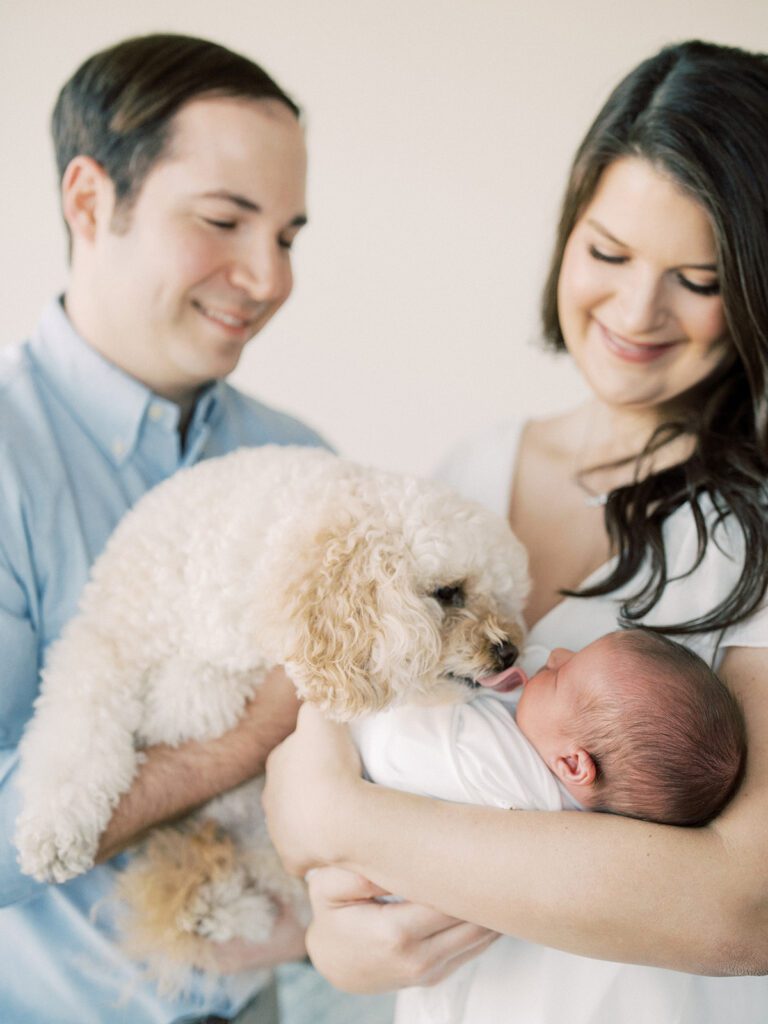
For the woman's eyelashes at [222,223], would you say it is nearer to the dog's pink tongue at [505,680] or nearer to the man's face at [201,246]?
the man's face at [201,246]

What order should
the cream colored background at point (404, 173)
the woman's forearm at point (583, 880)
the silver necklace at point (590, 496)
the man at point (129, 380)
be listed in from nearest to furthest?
the woman's forearm at point (583, 880) → the man at point (129, 380) → the silver necklace at point (590, 496) → the cream colored background at point (404, 173)

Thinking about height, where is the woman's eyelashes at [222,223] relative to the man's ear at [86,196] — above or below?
above

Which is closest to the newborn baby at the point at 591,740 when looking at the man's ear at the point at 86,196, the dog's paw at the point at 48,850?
the dog's paw at the point at 48,850

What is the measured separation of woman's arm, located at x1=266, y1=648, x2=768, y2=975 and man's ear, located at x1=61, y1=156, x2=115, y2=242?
0.98 meters

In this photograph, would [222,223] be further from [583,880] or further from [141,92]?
[583,880]

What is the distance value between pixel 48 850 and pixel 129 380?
0.72 m

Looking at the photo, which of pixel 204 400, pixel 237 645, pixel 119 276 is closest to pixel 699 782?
pixel 237 645

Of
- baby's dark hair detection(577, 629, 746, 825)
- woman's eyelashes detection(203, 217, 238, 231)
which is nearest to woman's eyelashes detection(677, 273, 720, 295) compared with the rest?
baby's dark hair detection(577, 629, 746, 825)

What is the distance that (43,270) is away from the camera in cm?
229

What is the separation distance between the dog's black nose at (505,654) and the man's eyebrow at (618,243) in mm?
631

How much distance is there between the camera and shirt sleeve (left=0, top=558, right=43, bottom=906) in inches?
41.0

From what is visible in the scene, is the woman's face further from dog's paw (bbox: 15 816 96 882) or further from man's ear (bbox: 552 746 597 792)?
dog's paw (bbox: 15 816 96 882)

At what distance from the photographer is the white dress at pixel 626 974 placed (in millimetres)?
998

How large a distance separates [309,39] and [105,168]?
1.32 metres
